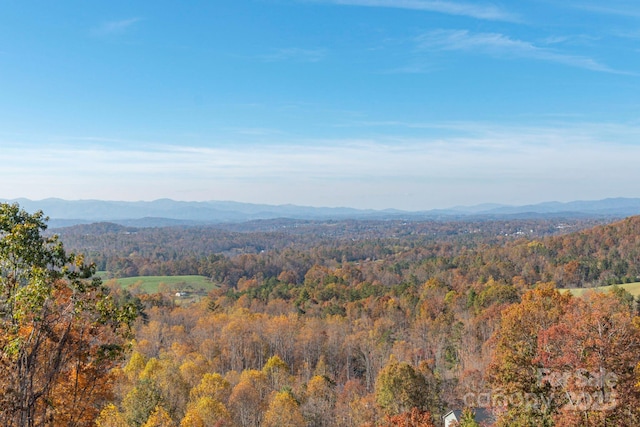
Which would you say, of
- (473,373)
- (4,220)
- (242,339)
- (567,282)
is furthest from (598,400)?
(567,282)

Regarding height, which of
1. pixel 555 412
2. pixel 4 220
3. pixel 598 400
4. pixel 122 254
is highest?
pixel 4 220

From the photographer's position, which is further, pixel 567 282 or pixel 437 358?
pixel 567 282

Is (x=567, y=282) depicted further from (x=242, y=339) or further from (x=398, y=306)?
(x=242, y=339)

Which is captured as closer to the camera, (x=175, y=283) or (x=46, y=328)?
(x=46, y=328)

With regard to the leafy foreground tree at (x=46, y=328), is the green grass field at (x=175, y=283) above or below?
below

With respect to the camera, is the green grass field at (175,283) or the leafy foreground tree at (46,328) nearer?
the leafy foreground tree at (46,328)

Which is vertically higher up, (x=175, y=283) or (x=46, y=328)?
(x=46, y=328)

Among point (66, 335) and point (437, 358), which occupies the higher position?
point (66, 335)

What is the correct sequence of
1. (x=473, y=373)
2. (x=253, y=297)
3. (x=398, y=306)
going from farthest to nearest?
(x=253, y=297) < (x=398, y=306) < (x=473, y=373)
